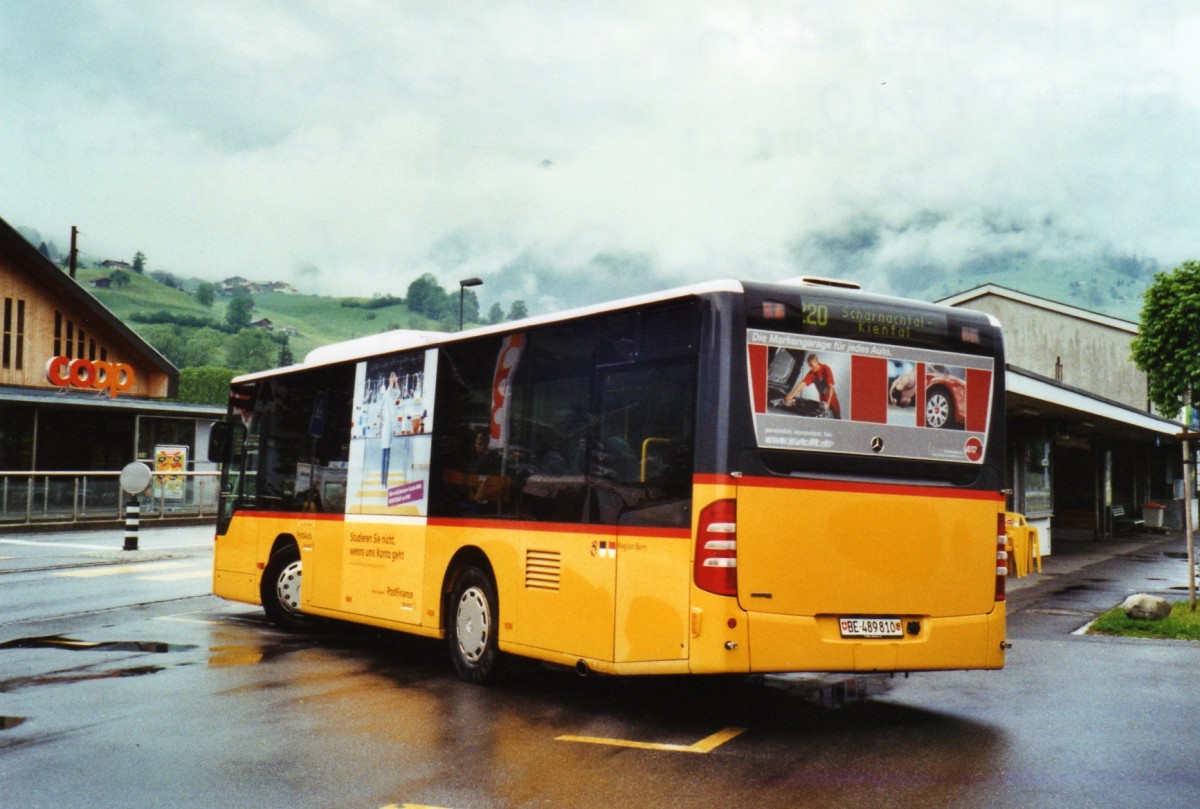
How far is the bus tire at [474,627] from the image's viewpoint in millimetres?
9336

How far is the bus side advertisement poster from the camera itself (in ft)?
34.5

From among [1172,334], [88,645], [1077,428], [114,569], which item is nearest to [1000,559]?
[88,645]

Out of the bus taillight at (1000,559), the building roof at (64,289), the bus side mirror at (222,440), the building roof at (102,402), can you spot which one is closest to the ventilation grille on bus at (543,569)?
the bus taillight at (1000,559)

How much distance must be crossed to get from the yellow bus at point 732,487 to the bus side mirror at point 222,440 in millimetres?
5118

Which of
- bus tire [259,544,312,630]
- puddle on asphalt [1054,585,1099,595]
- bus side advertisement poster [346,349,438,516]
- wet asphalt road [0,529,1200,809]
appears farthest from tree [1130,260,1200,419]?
bus tire [259,544,312,630]

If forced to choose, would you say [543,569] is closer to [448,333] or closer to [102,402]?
[448,333]

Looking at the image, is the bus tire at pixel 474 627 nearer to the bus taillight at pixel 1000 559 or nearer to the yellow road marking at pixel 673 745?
the yellow road marking at pixel 673 745

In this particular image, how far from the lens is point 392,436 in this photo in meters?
11.0

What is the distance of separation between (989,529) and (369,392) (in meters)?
5.80

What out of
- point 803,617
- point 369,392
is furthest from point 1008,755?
point 369,392

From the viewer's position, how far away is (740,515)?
290 inches

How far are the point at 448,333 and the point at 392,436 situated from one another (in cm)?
137

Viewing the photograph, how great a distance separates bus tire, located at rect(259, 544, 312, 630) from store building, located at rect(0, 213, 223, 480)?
76.6ft

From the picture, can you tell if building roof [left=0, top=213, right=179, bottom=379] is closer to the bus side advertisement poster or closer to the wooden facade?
the wooden facade
